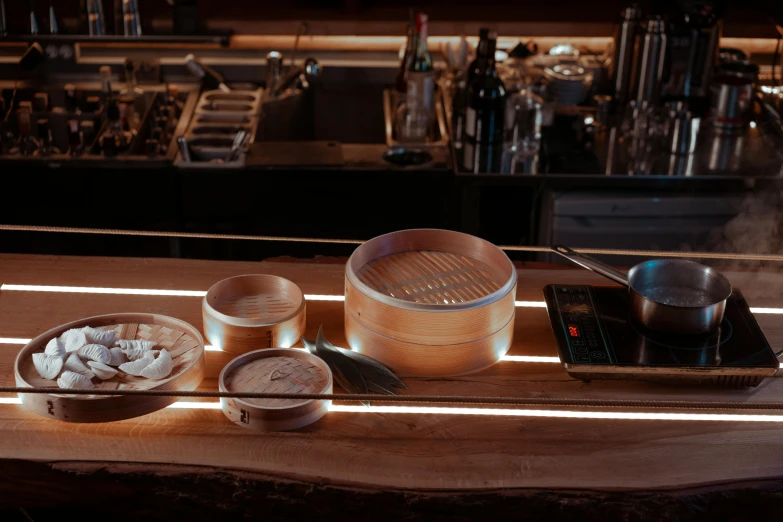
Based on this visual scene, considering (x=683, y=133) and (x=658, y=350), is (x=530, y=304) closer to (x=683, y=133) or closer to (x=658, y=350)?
(x=658, y=350)

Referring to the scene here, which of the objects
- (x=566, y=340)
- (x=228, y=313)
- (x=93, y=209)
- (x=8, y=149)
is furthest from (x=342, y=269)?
(x=8, y=149)

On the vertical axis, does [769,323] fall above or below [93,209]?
above

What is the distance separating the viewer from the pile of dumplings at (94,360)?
1.84 m


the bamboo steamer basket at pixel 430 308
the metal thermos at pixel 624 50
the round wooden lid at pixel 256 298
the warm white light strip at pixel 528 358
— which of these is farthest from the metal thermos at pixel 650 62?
the round wooden lid at pixel 256 298

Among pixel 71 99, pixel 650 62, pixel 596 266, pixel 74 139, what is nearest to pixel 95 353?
pixel 596 266

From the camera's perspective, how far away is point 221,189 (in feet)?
12.6

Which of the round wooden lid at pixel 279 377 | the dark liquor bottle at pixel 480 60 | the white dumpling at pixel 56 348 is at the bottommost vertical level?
the round wooden lid at pixel 279 377

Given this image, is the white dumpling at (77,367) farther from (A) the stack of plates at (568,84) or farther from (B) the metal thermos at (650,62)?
(B) the metal thermos at (650,62)

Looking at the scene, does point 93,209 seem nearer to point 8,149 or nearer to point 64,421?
point 8,149

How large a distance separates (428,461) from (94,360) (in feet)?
2.27

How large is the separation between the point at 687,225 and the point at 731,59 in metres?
1.09

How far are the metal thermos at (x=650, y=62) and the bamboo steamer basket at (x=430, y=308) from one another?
2.37 metres

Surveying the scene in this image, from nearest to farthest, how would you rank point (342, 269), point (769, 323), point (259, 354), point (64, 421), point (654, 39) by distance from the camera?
1. point (64, 421)
2. point (259, 354)
3. point (769, 323)
4. point (342, 269)
5. point (654, 39)

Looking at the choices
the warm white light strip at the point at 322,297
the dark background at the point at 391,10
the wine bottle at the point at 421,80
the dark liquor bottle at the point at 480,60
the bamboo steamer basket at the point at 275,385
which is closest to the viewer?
the bamboo steamer basket at the point at 275,385
